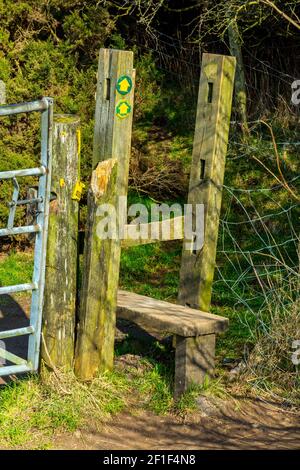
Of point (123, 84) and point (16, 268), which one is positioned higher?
point (123, 84)

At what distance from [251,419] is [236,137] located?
580 centimetres

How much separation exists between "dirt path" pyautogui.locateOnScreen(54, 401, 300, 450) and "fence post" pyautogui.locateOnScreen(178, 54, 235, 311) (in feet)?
2.50

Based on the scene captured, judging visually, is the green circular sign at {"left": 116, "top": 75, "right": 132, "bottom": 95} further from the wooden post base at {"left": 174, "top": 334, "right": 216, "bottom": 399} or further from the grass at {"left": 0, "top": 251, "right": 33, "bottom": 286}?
the grass at {"left": 0, "top": 251, "right": 33, "bottom": 286}

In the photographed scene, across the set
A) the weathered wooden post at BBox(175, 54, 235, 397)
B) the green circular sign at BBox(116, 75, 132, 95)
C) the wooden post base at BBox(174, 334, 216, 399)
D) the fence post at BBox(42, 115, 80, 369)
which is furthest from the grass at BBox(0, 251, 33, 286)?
the green circular sign at BBox(116, 75, 132, 95)

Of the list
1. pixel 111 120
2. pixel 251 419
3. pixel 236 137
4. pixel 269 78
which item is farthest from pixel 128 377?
pixel 269 78

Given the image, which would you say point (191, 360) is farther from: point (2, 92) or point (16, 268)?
point (2, 92)

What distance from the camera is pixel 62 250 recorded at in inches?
208

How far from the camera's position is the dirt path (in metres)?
4.95

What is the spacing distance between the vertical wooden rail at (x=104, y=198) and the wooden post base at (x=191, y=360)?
18.8 inches

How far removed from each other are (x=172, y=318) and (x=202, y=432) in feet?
2.33

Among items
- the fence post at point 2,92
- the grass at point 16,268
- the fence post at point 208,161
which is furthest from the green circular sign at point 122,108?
the fence post at point 2,92

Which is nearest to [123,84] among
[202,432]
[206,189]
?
[206,189]

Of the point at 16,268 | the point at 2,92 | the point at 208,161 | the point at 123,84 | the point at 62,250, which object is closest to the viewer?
the point at 123,84
